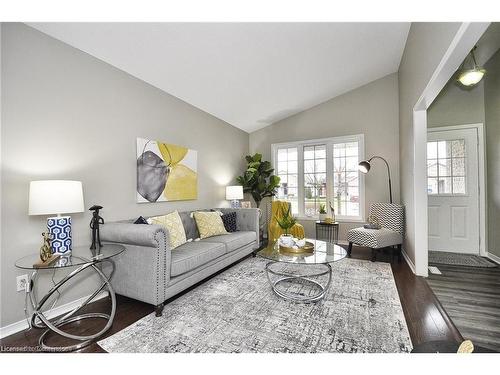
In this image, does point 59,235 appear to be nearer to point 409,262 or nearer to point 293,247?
point 293,247

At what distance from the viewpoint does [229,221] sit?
3.63m

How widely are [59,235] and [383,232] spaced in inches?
151

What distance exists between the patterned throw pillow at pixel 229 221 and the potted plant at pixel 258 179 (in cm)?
124

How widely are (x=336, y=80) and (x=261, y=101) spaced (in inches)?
52.6

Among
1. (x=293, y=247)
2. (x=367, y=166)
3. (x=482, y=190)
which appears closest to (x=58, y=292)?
(x=293, y=247)

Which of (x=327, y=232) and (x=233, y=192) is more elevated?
(x=233, y=192)

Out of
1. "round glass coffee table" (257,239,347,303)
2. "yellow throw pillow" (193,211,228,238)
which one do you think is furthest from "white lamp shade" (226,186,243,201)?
"round glass coffee table" (257,239,347,303)

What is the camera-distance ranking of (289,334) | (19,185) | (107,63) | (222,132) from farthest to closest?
(222,132), (107,63), (19,185), (289,334)

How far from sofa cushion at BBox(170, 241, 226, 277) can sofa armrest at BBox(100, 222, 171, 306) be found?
4.2 inches
